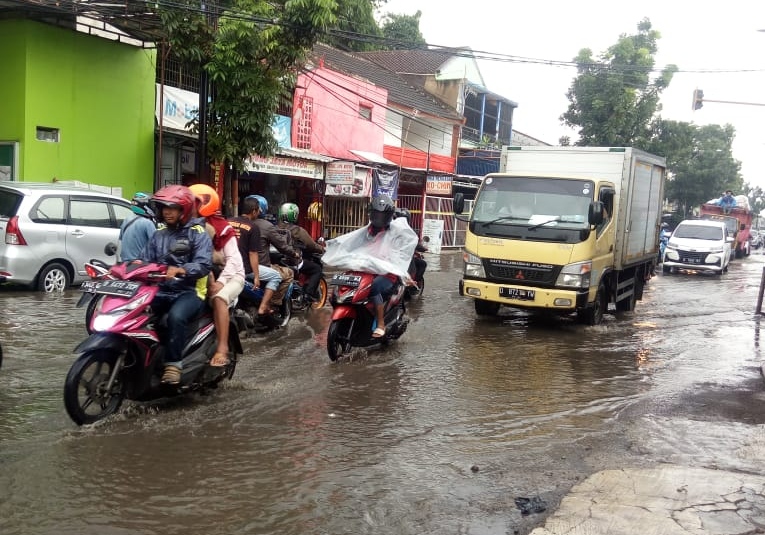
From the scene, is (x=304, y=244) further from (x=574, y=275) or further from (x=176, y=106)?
(x=176, y=106)

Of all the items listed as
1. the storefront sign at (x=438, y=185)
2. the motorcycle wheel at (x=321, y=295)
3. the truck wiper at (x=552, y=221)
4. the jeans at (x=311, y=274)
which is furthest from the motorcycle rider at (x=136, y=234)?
the storefront sign at (x=438, y=185)

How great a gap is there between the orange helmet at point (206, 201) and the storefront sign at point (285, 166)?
33.5 ft

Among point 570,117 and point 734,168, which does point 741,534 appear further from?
point 734,168

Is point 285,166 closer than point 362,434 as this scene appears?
No

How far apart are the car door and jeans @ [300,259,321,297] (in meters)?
3.39

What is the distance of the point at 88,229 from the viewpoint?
11.2m

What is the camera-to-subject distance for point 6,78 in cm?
1333

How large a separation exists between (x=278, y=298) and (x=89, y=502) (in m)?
5.34

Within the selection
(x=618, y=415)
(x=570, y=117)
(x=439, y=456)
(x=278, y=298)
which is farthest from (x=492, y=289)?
(x=570, y=117)

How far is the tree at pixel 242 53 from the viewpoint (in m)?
12.8

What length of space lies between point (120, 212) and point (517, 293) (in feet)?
21.4

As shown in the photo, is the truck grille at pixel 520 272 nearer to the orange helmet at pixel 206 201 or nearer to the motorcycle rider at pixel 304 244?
the motorcycle rider at pixel 304 244

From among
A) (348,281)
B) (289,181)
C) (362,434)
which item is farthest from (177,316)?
(289,181)

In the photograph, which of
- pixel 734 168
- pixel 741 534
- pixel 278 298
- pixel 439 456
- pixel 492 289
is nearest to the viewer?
pixel 741 534
